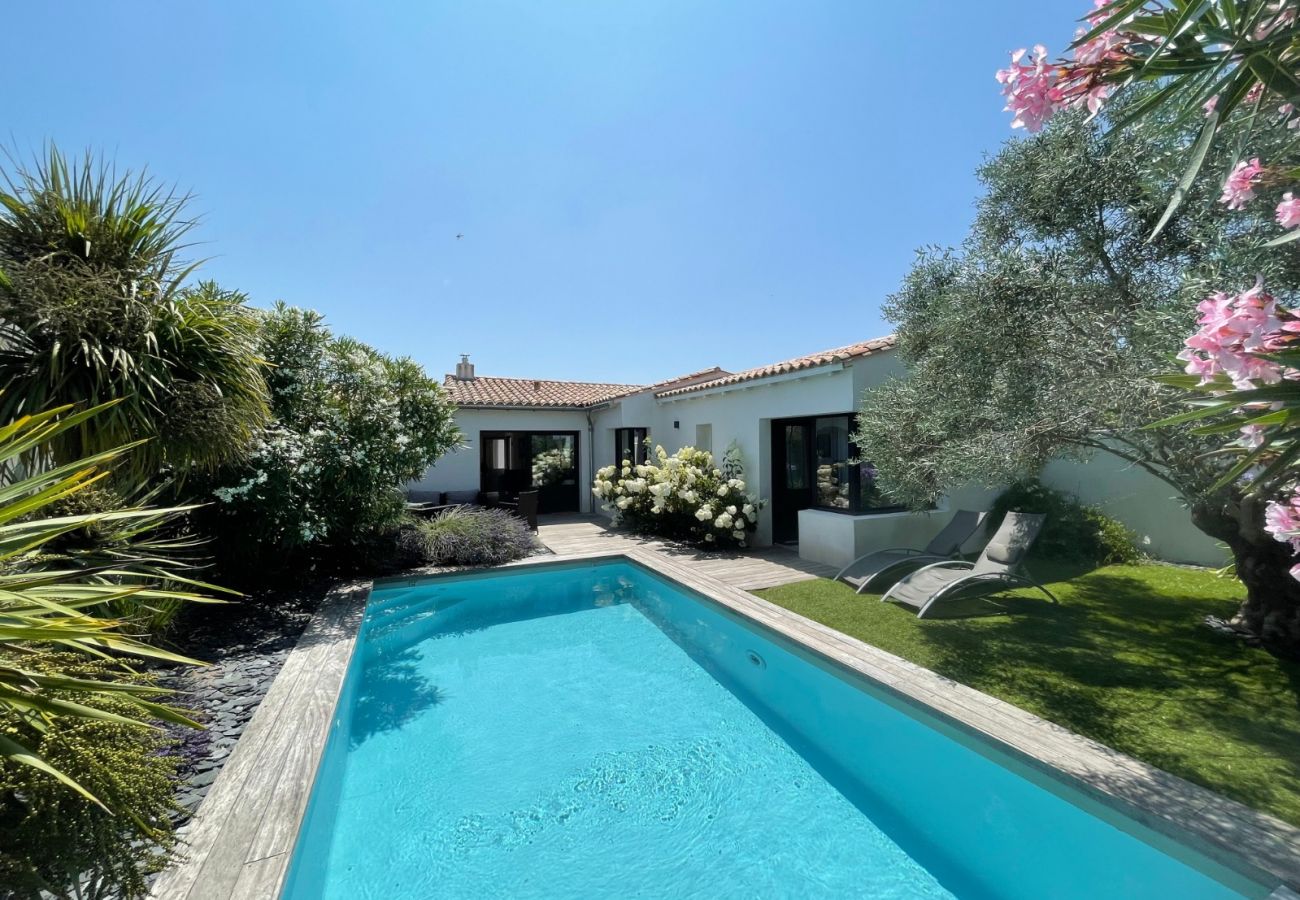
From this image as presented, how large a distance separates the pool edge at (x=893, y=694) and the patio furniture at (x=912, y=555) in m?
2.64

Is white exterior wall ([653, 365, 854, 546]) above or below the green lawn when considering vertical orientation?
above

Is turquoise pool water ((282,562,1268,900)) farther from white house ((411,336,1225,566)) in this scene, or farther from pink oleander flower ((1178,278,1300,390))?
white house ((411,336,1225,566))

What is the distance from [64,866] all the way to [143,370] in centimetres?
429

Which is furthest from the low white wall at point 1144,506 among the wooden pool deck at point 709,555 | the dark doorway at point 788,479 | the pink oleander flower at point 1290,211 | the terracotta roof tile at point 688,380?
the pink oleander flower at point 1290,211

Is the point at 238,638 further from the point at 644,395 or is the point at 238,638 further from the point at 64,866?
the point at 644,395

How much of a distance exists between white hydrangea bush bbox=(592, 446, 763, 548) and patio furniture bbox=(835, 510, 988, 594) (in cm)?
305

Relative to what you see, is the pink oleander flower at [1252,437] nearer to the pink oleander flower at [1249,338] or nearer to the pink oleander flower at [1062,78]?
the pink oleander flower at [1249,338]

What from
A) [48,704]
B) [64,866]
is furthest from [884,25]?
[64,866]

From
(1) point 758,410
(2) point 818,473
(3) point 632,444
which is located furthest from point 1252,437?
(3) point 632,444

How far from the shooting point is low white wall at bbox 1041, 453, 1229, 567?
1021cm

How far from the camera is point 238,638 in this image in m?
7.08

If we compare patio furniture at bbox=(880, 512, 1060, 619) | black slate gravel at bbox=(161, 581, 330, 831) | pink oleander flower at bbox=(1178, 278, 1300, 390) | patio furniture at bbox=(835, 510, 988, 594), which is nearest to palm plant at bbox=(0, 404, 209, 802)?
black slate gravel at bbox=(161, 581, 330, 831)

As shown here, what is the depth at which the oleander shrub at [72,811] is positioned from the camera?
6.78 feet

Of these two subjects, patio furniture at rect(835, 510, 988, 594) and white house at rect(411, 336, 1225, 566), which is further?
white house at rect(411, 336, 1225, 566)
